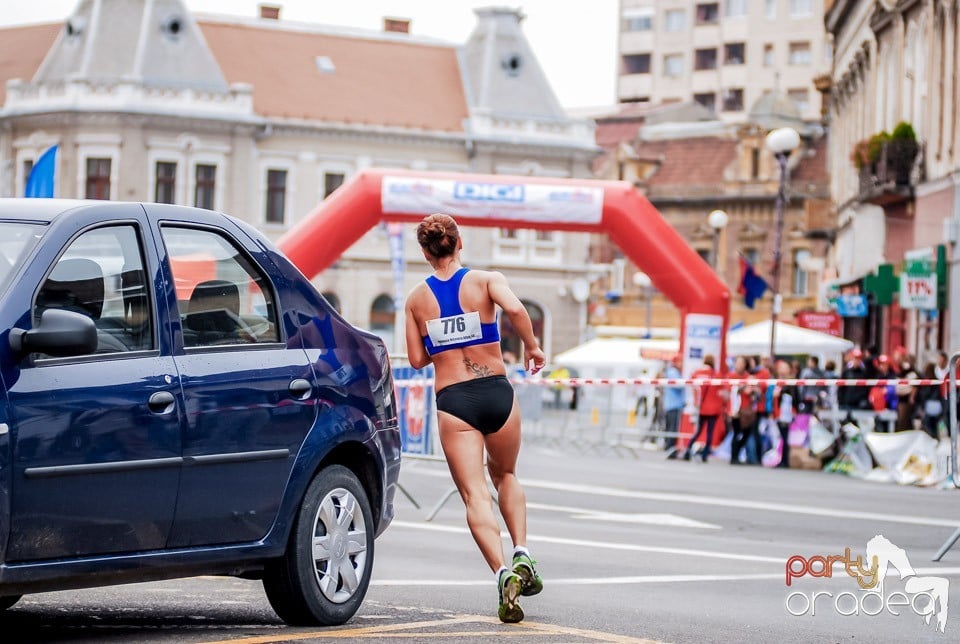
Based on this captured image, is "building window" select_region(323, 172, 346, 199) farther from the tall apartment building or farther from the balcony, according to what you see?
the tall apartment building

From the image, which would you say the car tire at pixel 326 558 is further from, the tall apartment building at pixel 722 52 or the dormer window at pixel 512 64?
the tall apartment building at pixel 722 52

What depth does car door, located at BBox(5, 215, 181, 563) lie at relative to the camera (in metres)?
6.52

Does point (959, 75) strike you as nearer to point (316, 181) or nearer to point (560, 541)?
point (560, 541)

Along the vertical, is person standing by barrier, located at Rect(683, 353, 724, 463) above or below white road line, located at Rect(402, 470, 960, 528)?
above

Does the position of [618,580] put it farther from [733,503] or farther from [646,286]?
[646,286]

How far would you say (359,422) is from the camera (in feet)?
26.7

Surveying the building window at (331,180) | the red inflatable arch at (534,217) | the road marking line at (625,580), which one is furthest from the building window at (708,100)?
the road marking line at (625,580)

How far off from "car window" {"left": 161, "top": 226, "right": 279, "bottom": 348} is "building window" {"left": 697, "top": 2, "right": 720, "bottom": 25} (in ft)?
330

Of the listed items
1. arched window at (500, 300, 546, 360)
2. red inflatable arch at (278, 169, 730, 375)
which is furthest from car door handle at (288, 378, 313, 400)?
arched window at (500, 300, 546, 360)

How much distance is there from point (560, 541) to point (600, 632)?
5.37 metres

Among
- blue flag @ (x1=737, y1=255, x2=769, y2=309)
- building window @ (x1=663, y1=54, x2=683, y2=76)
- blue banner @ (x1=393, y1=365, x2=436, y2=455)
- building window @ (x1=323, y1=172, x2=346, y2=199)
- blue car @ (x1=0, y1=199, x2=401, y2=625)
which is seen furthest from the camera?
building window @ (x1=663, y1=54, x2=683, y2=76)

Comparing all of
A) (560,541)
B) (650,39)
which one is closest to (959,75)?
(560,541)

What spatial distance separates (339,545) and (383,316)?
6115 centimetres

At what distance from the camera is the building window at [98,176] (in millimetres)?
64125
